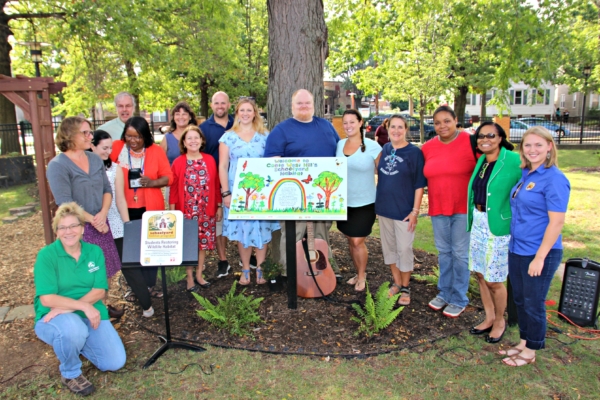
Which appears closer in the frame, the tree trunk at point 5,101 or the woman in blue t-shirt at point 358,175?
the woman in blue t-shirt at point 358,175

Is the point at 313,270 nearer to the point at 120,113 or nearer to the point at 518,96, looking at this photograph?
the point at 120,113

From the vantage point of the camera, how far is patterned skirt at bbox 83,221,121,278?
4.08m

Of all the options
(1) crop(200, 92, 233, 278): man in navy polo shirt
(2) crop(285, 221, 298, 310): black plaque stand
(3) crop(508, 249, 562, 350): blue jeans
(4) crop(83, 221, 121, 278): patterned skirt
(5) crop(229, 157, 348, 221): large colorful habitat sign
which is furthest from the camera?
(1) crop(200, 92, 233, 278): man in navy polo shirt

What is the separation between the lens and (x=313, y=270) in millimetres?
4695

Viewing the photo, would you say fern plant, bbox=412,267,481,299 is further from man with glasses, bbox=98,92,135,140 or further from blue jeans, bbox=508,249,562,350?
man with glasses, bbox=98,92,135,140

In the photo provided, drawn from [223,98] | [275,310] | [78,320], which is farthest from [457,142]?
[78,320]

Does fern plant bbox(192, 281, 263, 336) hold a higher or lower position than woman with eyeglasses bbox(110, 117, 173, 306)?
lower

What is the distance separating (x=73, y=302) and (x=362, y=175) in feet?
9.05

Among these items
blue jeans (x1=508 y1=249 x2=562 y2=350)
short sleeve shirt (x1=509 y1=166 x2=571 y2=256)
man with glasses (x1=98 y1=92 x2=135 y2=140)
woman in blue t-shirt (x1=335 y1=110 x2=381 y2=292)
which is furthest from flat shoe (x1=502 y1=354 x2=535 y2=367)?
man with glasses (x1=98 y1=92 x2=135 y2=140)

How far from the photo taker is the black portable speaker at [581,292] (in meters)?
4.11

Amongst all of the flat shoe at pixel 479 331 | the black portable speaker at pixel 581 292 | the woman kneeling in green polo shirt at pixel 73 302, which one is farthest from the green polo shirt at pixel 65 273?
the black portable speaker at pixel 581 292

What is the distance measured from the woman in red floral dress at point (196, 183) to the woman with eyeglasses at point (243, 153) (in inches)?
5.3

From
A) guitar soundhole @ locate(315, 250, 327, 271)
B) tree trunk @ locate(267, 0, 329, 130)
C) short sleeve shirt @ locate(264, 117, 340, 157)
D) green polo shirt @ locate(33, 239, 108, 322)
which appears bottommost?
guitar soundhole @ locate(315, 250, 327, 271)

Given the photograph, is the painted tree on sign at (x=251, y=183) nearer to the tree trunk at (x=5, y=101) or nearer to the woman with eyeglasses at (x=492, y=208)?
the woman with eyeglasses at (x=492, y=208)
